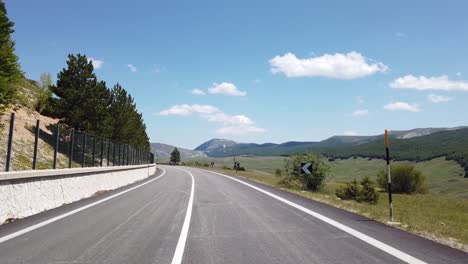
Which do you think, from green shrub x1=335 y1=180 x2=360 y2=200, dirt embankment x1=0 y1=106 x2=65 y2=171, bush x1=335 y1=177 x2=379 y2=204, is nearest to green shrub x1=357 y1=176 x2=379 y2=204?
bush x1=335 y1=177 x2=379 y2=204

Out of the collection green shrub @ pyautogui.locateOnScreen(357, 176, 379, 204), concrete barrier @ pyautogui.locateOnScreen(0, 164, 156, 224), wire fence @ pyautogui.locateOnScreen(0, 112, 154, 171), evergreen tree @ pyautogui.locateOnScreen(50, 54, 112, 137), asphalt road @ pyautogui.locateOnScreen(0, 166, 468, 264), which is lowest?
green shrub @ pyautogui.locateOnScreen(357, 176, 379, 204)

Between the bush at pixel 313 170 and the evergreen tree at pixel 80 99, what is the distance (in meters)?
21.7

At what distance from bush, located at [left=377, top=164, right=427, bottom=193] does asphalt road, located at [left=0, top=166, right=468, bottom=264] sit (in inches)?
2561

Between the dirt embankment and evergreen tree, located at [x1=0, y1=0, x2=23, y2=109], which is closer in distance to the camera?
the dirt embankment

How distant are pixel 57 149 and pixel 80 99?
30.0 m

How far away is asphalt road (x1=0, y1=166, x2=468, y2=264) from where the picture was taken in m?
5.88

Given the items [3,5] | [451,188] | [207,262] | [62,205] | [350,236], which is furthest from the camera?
[451,188]

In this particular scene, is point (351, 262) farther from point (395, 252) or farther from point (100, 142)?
point (100, 142)

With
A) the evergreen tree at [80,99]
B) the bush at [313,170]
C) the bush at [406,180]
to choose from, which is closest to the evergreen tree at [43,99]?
the evergreen tree at [80,99]

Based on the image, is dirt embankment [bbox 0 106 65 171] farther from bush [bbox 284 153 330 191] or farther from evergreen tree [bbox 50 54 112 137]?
bush [bbox 284 153 330 191]

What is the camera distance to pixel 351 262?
5598 millimetres

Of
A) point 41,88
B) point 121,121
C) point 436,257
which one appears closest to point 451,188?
point 121,121

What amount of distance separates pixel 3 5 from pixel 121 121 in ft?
73.7

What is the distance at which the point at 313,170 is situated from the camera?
45.3m
